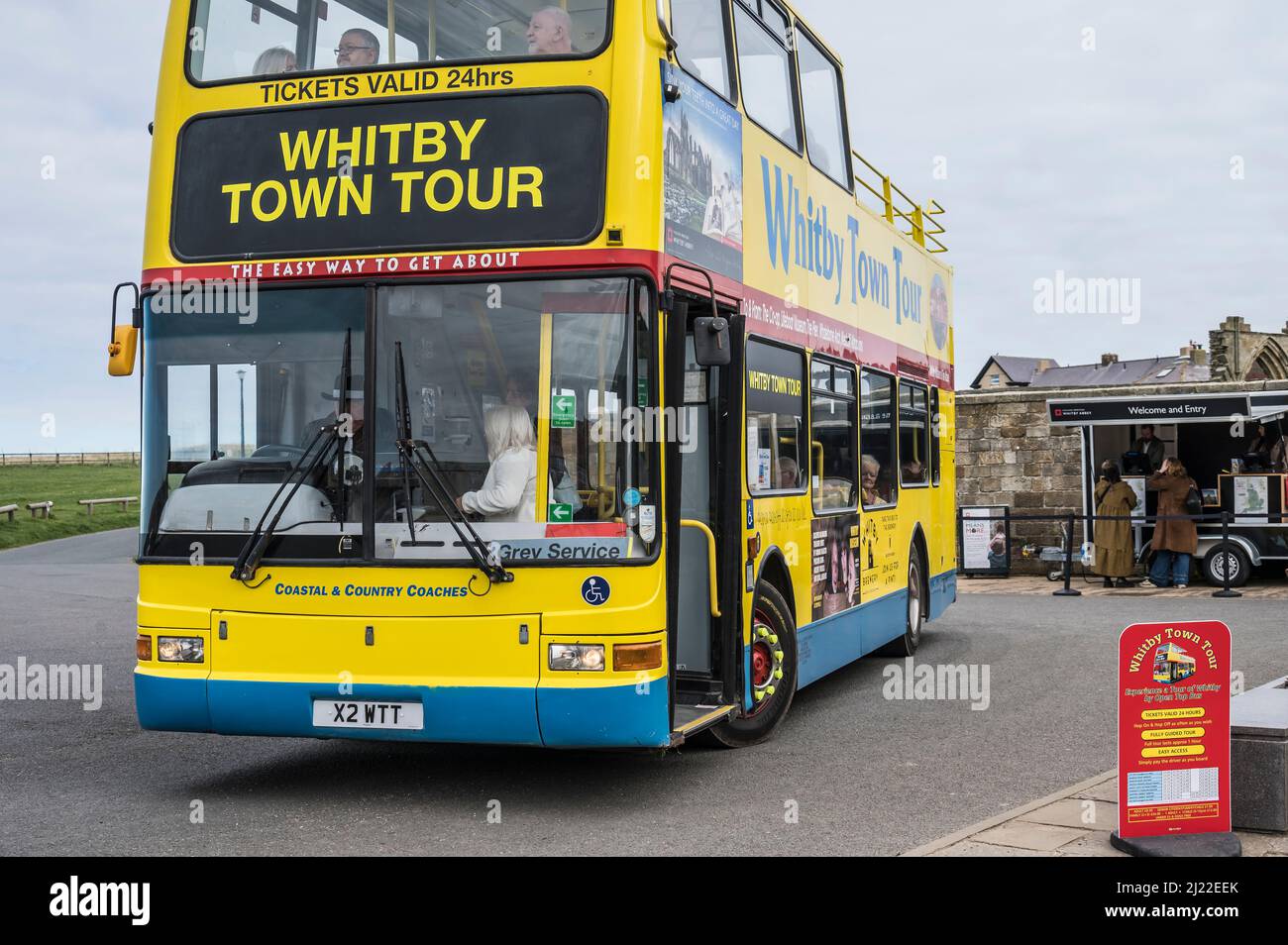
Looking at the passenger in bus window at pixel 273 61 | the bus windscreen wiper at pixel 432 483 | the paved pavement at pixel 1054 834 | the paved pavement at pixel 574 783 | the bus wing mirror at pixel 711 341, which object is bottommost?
the paved pavement at pixel 574 783

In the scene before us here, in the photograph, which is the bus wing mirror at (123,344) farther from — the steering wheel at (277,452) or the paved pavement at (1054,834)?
the paved pavement at (1054,834)

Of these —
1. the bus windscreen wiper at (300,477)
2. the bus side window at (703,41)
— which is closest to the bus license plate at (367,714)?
the bus windscreen wiper at (300,477)

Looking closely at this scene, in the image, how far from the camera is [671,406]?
7406 mm

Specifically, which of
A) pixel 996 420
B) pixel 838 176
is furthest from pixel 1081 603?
pixel 838 176

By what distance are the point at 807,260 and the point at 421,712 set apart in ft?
14.7

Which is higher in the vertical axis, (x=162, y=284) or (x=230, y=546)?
(x=162, y=284)

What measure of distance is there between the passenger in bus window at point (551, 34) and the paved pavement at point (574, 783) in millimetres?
3700

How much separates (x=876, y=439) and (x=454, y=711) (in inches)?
228

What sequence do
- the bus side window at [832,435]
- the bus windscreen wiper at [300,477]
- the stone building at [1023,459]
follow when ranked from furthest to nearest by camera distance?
the stone building at [1023,459]
the bus side window at [832,435]
the bus windscreen wiper at [300,477]

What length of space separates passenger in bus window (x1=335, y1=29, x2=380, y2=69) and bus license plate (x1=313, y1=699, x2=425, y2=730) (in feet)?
10.4

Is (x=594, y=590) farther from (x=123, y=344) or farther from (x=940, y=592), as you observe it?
(x=940, y=592)

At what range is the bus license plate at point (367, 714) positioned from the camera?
7156mm

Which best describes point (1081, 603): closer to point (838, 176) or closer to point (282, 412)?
point (838, 176)

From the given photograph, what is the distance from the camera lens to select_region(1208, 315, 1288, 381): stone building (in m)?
53.2
